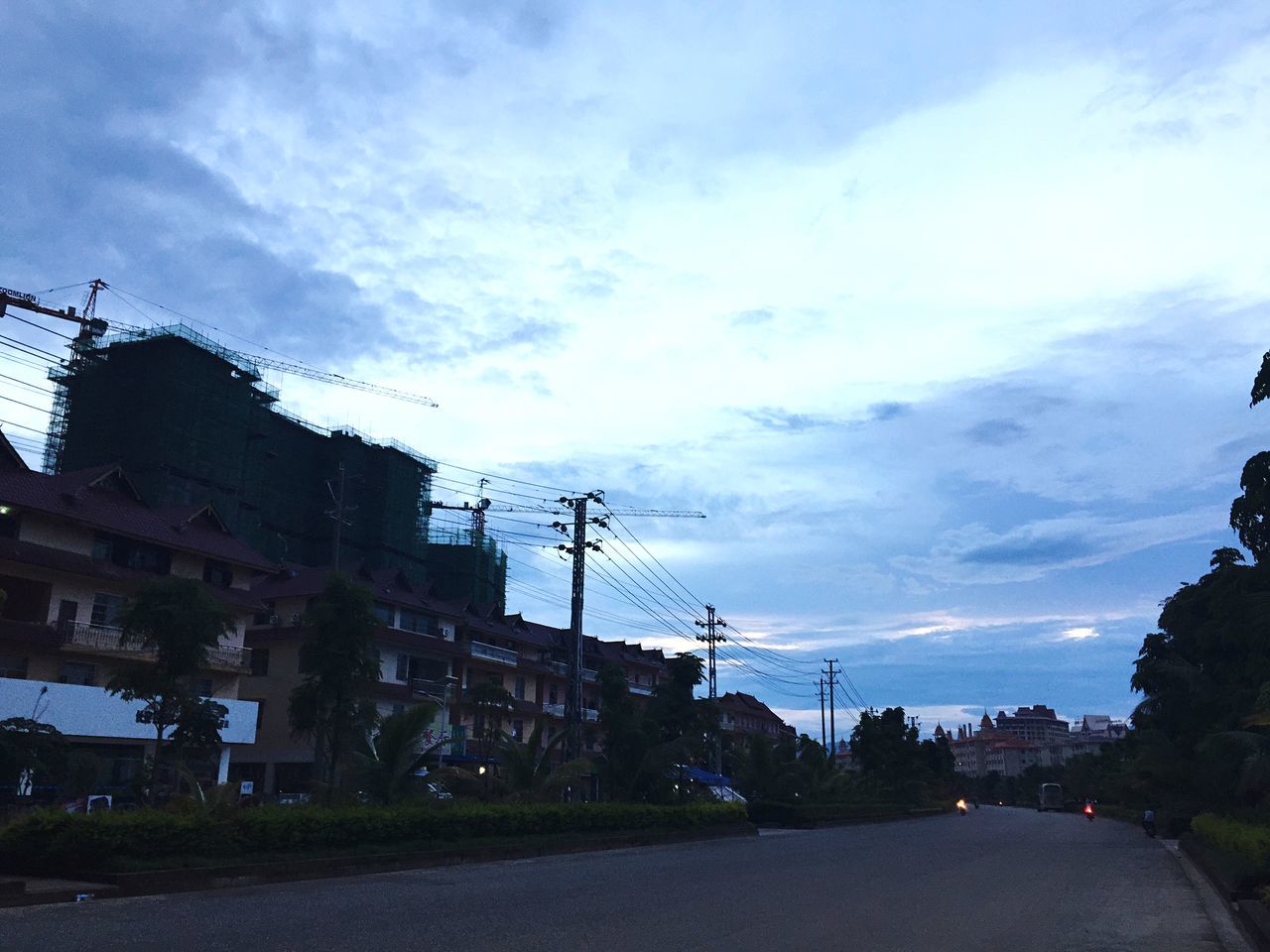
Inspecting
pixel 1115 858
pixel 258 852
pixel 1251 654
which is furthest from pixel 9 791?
pixel 1251 654

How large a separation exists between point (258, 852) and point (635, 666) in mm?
63739

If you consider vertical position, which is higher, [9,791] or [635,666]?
[635,666]

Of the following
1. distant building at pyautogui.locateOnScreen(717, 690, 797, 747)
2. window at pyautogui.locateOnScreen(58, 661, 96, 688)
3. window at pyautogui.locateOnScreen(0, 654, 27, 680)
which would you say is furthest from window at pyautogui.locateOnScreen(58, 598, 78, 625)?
distant building at pyautogui.locateOnScreen(717, 690, 797, 747)

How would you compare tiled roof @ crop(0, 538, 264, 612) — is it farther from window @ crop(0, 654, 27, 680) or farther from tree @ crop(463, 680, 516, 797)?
tree @ crop(463, 680, 516, 797)

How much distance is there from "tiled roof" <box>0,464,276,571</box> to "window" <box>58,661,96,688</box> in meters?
4.61

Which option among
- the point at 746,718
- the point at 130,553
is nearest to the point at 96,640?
the point at 130,553

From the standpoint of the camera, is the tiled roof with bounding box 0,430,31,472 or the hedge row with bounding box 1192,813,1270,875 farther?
the tiled roof with bounding box 0,430,31,472

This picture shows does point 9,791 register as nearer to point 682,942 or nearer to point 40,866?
point 40,866

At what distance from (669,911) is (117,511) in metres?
30.3

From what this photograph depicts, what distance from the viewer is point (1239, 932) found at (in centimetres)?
1316

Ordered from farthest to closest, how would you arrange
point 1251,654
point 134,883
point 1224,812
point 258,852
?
point 1224,812
point 1251,654
point 258,852
point 134,883

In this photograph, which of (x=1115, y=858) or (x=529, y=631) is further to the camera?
(x=529, y=631)

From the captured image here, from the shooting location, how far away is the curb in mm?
14609

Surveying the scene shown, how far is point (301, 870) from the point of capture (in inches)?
711
